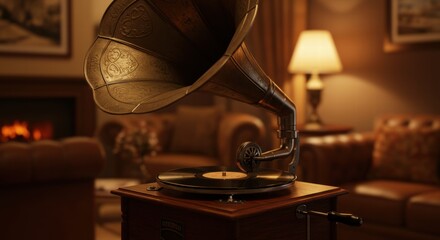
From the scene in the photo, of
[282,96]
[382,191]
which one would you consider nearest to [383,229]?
[382,191]

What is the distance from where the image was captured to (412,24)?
4.10 m

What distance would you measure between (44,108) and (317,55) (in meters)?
2.65

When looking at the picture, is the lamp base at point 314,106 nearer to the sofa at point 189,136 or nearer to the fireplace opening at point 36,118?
the sofa at point 189,136

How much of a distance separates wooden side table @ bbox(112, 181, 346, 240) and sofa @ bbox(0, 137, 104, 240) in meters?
1.08

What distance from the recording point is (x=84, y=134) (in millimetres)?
5348

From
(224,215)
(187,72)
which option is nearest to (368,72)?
(187,72)

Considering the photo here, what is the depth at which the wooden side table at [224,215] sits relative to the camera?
1.34 metres

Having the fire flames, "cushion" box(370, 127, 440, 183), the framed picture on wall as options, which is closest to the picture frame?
"cushion" box(370, 127, 440, 183)

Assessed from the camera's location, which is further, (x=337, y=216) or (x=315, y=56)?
(x=315, y=56)

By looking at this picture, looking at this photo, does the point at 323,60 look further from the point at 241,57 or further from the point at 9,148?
the point at 241,57

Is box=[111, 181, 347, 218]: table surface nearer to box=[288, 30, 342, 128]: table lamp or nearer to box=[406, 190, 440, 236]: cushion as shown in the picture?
box=[406, 190, 440, 236]: cushion

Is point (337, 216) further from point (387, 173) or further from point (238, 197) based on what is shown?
point (387, 173)

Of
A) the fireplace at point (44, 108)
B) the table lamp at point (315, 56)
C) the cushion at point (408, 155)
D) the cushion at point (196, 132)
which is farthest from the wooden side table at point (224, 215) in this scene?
the fireplace at point (44, 108)

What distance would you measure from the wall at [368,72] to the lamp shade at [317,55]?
1.13 feet
